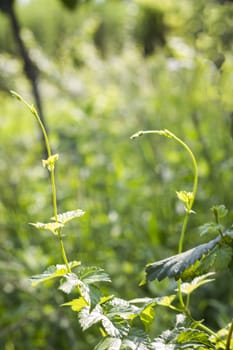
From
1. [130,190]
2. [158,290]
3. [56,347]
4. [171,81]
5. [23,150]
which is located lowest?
[56,347]

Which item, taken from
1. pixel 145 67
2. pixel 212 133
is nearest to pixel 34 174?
pixel 212 133

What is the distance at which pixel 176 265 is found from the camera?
65cm

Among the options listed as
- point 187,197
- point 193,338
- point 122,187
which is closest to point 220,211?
point 187,197

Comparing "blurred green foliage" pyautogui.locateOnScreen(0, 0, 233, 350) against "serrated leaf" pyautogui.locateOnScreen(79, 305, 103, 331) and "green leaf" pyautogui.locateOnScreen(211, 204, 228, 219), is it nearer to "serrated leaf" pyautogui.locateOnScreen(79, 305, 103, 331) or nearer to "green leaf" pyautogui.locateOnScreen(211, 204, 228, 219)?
"green leaf" pyautogui.locateOnScreen(211, 204, 228, 219)

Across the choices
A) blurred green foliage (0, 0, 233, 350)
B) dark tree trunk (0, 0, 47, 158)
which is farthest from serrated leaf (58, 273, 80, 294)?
dark tree trunk (0, 0, 47, 158)

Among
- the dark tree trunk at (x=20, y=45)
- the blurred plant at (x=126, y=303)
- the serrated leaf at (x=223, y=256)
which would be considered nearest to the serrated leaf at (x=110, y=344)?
the blurred plant at (x=126, y=303)

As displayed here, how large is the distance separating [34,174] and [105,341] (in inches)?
87.9

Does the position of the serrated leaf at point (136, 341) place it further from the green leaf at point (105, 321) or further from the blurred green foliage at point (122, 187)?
the blurred green foliage at point (122, 187)

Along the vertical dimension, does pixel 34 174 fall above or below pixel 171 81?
below

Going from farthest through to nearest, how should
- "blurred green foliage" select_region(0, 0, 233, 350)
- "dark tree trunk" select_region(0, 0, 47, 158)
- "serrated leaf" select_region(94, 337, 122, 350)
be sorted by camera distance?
"dark tree trunk" select_region(0, 0, 47, 158), "blurred green foliage" select_region(0, 0, 233, 350), "serrated leaf" select_region(94, 337, 122, 350)

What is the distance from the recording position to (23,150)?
3219 millimetres

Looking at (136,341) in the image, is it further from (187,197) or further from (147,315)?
(187,197)

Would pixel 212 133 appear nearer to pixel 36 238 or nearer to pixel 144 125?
pixel 144 125

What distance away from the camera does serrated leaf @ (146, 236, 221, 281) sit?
0.64 meters
